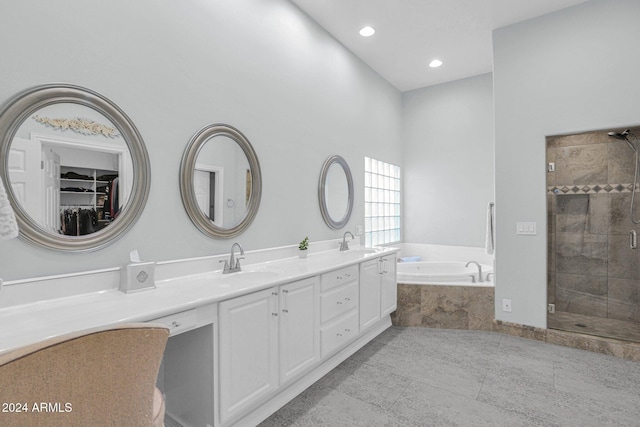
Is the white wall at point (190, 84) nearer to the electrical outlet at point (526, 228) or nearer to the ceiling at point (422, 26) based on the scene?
the ceiling at point (422, 26)

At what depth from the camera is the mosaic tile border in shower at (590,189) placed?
3173 millimetres

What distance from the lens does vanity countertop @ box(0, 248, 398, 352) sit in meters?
1.19

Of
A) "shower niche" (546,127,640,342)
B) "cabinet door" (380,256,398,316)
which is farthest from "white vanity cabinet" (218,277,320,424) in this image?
"shower niche" (546,127,640,342)

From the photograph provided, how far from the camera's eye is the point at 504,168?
3.43m

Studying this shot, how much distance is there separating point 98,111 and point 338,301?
2.02 m

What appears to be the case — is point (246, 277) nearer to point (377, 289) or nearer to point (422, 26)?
point (377, 289)

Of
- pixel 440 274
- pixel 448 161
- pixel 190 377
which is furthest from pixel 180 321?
pixel 448 161

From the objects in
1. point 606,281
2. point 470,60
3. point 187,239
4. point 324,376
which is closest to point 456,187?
point 470,60

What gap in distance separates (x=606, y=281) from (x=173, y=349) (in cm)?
409

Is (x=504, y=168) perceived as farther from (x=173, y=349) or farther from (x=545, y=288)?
(x=173, y=349)

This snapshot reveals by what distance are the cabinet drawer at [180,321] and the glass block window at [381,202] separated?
2.97 meters

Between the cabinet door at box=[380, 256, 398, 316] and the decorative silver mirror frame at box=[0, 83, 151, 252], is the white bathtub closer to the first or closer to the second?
the cabinet door at box=[380, 256, 398, 316]

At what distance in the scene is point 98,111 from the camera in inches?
66.5

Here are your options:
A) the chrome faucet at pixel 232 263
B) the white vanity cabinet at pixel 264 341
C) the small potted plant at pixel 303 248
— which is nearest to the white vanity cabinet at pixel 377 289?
the small potted plant at pixel 303 248
